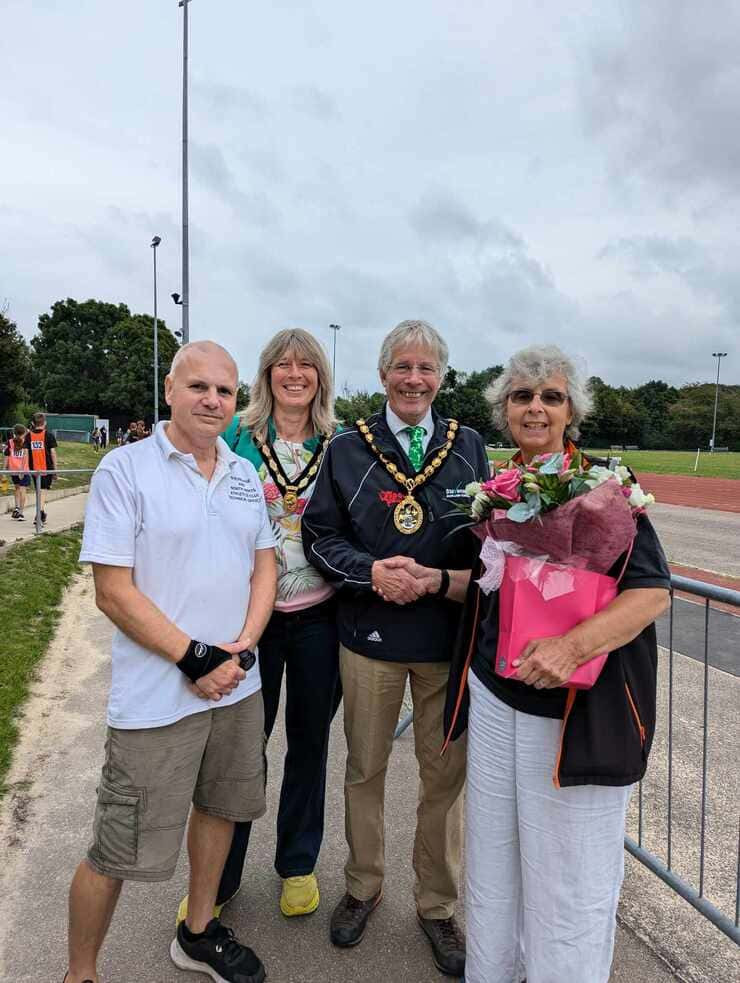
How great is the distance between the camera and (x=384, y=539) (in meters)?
2.49

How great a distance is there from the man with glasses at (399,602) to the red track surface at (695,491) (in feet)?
50.3

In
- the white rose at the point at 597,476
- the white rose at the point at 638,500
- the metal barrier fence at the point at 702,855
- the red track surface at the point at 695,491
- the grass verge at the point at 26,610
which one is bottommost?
the red track surface at the point at 695,491

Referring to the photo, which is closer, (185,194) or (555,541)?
(555,541)

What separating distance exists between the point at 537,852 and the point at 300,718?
44.8 inches

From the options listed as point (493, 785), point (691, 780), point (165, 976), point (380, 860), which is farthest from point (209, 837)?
point (691, 780)

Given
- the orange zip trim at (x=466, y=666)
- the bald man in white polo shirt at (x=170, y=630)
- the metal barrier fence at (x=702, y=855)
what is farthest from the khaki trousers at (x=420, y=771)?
the metal barrier fence at (x=702, y=855)

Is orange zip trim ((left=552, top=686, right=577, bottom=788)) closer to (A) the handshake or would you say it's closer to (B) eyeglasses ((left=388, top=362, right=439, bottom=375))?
(A) the handshake

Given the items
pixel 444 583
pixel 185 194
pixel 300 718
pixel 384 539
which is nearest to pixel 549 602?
pixel 444 583

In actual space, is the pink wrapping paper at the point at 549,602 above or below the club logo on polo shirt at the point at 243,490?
below

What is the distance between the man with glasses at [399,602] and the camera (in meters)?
2.48

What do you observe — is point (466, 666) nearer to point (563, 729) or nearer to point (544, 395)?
point (563, 729)

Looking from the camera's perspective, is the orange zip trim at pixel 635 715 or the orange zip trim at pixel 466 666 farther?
the orange zip trim at pixel 466 666

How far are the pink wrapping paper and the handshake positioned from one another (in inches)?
19.0

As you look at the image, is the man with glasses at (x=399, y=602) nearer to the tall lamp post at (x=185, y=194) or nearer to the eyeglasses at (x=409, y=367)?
the eyeglasses at (x=409, y=367)
